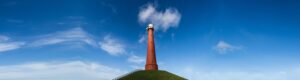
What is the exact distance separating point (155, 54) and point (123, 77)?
337 inches

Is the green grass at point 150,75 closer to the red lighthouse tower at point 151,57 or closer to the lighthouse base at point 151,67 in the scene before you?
the lighthouse base at point 151,67

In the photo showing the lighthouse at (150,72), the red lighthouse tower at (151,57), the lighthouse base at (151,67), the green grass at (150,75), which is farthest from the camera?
the red lighthouse tower at (151,57)

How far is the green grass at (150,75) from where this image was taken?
6322 cm

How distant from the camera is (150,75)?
64.5 m

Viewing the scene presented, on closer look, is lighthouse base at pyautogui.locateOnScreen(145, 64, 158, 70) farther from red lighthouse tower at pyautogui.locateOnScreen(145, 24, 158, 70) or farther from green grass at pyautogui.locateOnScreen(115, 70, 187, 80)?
green grass at pyautogui.locateOnScreen(115, 70, 187, 80)

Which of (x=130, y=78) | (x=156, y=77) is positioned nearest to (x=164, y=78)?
A: (x=156, y=77)

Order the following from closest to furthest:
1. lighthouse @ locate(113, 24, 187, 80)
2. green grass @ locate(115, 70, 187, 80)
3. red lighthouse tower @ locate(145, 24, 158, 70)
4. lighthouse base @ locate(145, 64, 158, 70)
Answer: green grass @ locate(115, 70, 187, 80), lighthouse @ locate(113, 24, 187, 80), lighthouse base @ locate(145, 64, 158, 70), red lighthouse tower @ locate(145, 24, 158, 70)

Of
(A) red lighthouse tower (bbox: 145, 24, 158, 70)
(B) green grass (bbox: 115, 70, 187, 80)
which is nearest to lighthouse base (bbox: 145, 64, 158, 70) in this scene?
(A) red lighthouse tower (bbox: 145, 24, 158, 70)

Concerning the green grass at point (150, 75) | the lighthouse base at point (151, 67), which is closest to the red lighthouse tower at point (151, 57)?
the lighthouse base at point (151, 67)

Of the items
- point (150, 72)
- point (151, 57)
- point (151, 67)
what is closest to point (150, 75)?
point (150, 72)

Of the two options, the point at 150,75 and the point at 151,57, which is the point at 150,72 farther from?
the point at 151,57

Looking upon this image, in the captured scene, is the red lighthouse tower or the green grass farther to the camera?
the red lighthouse tower

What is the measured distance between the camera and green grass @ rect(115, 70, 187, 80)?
207 feet

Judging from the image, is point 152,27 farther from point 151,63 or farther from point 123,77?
point 123,77
